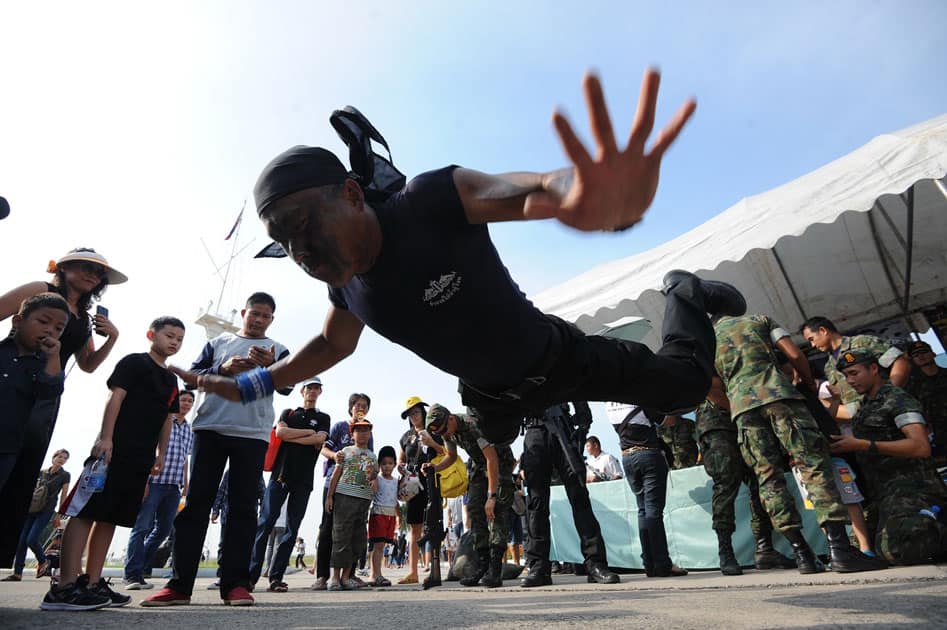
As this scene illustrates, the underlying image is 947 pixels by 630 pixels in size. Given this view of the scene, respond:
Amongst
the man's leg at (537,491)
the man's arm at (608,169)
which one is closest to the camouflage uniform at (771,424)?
the man's leg at (537,491)

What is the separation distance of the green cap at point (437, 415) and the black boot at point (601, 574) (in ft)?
5.50

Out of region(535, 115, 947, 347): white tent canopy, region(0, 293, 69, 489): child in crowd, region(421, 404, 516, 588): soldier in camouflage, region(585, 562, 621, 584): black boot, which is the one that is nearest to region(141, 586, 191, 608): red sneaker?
region(0, 293, 69, 489): child in crowd

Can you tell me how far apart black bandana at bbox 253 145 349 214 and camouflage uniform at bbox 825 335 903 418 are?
374 cm

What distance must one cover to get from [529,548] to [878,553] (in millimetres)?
2328

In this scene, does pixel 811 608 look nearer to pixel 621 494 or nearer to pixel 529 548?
pixel 529 548

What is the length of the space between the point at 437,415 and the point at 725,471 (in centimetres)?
238

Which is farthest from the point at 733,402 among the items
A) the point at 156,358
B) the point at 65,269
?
the point at 65,269

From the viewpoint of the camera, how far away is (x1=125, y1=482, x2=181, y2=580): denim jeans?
5094 mm

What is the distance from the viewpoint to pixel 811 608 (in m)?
1.86

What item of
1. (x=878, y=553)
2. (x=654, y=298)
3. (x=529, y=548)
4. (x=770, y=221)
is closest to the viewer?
(x=878, y=553)

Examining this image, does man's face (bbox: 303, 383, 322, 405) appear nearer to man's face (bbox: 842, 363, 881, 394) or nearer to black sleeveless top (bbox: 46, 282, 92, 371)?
black sleeveless top (bbox: 46, 282, 92, 371)

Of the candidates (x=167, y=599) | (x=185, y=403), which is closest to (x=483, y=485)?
(x=167, y=599)

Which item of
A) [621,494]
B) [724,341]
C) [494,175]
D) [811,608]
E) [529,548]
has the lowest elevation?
[811,608]

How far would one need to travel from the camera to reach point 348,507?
5.28 m
